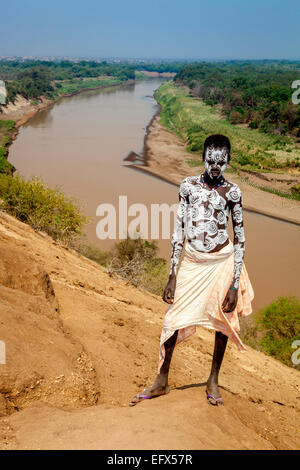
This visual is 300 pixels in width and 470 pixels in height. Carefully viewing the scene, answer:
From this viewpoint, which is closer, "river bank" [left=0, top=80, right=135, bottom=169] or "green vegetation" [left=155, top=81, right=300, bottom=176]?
"green vegetation" [left=155, top=81, right=300, bottom=176]

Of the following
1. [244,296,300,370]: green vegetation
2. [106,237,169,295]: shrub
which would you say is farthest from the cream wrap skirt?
[106,237,169,295]: shrub

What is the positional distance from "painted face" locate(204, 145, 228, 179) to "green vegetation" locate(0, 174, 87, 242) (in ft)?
28.1

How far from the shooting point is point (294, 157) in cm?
3078

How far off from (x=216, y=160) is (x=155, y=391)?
1.78m

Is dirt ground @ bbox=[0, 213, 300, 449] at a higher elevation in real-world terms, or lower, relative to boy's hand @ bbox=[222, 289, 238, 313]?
lower

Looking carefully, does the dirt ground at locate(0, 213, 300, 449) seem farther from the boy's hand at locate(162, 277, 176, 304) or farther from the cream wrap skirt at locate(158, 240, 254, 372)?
the boy's hand at locate(162, 277, 176, 304)

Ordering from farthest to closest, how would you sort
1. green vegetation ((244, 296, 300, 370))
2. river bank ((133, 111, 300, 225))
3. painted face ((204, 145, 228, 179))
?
river bank ((133, 111, 300, 225)) < green vegetation ((244, 296, 300, 370)) < painted face ((204, 145, 228, 179))

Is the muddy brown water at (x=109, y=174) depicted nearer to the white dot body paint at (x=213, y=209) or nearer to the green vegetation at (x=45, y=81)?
the green vegetation at (x=45, y=81)

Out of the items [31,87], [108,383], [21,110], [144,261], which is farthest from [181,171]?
[31,87]

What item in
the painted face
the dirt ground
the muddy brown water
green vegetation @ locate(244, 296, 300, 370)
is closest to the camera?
the dirt ground

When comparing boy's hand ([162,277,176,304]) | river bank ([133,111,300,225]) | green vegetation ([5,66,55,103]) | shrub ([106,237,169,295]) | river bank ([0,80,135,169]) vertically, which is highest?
green vegetation ([5,66,55,103])

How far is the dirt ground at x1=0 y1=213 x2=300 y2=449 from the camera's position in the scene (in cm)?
216
